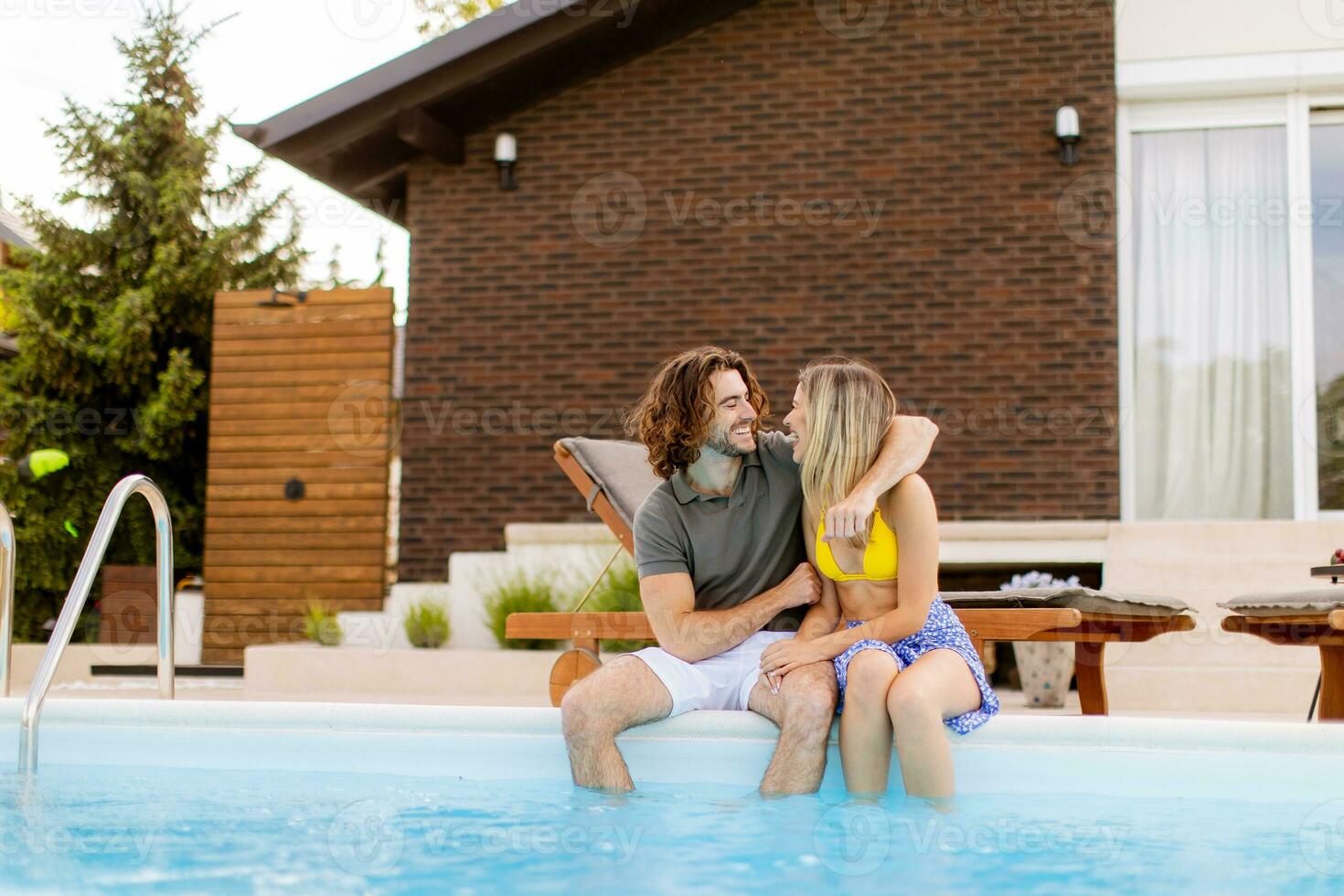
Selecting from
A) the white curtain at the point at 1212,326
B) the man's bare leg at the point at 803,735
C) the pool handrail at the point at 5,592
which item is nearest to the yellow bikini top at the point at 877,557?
the man's bare leg at the point at 803,735

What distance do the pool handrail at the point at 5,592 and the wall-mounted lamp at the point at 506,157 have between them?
430 centimetres

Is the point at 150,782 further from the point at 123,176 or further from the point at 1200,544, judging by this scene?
the point at 123,176

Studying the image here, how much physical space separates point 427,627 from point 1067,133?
4.46 m

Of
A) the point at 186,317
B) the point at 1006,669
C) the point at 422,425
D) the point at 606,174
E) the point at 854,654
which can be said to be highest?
the point at 606,174

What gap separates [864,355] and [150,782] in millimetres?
4873

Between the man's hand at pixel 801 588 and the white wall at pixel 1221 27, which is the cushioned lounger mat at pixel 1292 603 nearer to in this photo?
the man's hand at pixel 801 588

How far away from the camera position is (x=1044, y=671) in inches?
233

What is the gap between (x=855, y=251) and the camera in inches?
293

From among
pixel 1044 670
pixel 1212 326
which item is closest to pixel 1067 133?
pixel 1212 326

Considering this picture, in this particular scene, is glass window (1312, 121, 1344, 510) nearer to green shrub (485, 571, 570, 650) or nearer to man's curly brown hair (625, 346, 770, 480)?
green shrub (485, 571, 570, 650)

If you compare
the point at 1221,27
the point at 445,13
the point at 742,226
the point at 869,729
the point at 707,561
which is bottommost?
the point at 869,729

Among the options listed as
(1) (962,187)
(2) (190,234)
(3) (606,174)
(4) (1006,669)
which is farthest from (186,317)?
(4) (1006,669)

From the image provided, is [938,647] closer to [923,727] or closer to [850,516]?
[923,727]

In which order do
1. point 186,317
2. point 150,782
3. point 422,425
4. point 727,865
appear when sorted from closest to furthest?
point 727,865 < point 150,782 < point 422,425 < point 186,317
